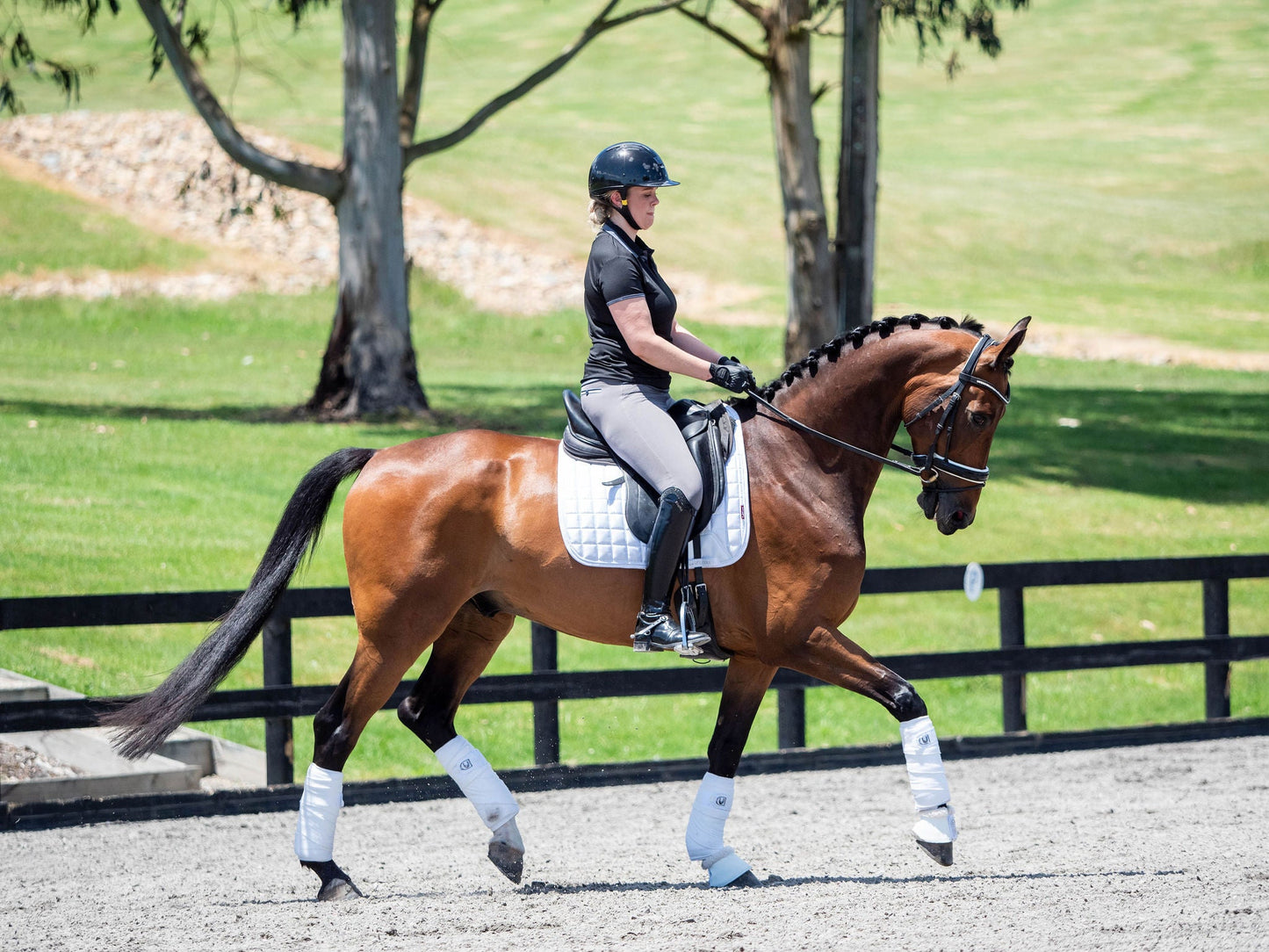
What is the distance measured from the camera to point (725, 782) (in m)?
6.05

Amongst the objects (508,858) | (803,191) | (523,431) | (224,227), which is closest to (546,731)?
(508,858)

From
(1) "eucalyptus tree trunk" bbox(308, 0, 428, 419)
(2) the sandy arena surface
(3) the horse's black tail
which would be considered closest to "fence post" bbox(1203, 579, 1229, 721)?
(2) the sandy arena surface

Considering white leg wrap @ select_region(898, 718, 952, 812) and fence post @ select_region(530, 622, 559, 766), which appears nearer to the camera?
white leg wrap @ select_region(898, 718, 952, 812)

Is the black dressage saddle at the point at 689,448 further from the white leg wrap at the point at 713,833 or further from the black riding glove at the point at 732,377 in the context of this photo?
the white leg wrap at the point at 713,833

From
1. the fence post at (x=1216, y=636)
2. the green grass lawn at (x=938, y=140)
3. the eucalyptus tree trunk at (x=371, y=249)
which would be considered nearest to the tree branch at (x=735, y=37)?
the green grass lawn at (x=938, y=140)

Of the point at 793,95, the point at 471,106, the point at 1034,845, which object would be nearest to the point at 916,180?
the point at 471,106

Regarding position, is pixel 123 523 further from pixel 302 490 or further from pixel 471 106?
pixel 471 106

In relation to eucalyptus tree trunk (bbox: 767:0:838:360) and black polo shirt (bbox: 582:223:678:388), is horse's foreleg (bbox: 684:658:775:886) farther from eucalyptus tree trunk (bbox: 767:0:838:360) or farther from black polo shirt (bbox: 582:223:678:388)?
eucalyptus tree trunk (bbox: 767:0:838:360)

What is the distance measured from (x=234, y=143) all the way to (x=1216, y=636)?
498 inches

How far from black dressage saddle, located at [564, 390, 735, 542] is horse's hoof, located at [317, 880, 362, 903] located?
1.88m

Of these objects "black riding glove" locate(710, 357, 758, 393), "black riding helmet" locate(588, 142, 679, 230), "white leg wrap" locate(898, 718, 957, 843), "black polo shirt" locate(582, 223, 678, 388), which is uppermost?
"black riding helmet" locate(588, 142, 679, 230)

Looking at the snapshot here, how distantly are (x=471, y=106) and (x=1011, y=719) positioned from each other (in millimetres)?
52731

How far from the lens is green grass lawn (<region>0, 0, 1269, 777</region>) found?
11.4 metres

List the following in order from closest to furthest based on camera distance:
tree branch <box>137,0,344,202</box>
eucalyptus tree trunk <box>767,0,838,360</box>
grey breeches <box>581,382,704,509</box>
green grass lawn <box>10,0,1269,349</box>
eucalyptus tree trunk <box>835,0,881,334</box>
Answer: grey breeches <box>581,382,704,509</box> < eucalyptus tree trunk <box>835,0,881,334</box> < tree branch <box>137,0,344,202</box> < eucalyptus tree trunk <box>767,0,838,360</box> < green grass lawn <box>10,0,1269,349</box>
